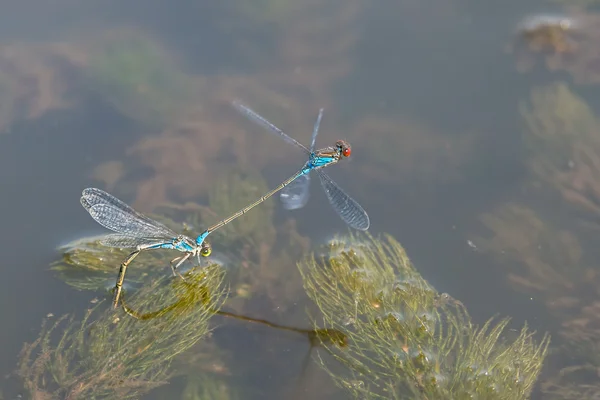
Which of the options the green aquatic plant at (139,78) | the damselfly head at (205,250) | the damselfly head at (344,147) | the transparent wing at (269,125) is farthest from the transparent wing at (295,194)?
the green aquatic plant at (139,78)

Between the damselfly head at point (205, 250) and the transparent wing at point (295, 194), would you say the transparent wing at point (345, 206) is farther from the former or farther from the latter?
the damselfly head at point (205, 250)

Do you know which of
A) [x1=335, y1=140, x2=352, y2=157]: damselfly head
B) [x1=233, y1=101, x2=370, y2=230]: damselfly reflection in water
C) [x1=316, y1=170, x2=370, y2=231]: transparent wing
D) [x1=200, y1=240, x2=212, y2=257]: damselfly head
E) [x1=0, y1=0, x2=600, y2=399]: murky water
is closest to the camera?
[x1=316, y1=170, x2=370, y2=231]: transparent wing

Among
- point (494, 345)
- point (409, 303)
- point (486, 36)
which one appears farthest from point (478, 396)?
point (486, 36)

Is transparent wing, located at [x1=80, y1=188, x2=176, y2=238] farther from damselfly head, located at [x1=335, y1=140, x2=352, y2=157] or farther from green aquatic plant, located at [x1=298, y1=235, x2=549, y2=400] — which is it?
damselfly head, located at [x1=335, y1=140, x2=352, y2=157]

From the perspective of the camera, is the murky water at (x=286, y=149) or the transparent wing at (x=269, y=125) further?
the transparent wing at (x=269, y=125)

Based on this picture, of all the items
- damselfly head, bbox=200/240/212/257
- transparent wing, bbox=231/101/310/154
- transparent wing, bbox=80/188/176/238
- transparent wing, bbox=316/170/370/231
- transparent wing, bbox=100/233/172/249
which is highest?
transparent wing, bbox=231/101/310/154

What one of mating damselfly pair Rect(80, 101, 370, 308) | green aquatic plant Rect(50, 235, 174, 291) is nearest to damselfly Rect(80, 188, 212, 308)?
mating damselfly pair Rect(80, 101, 370, 308)

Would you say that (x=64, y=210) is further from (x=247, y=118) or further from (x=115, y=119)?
(x=247, y=118)
